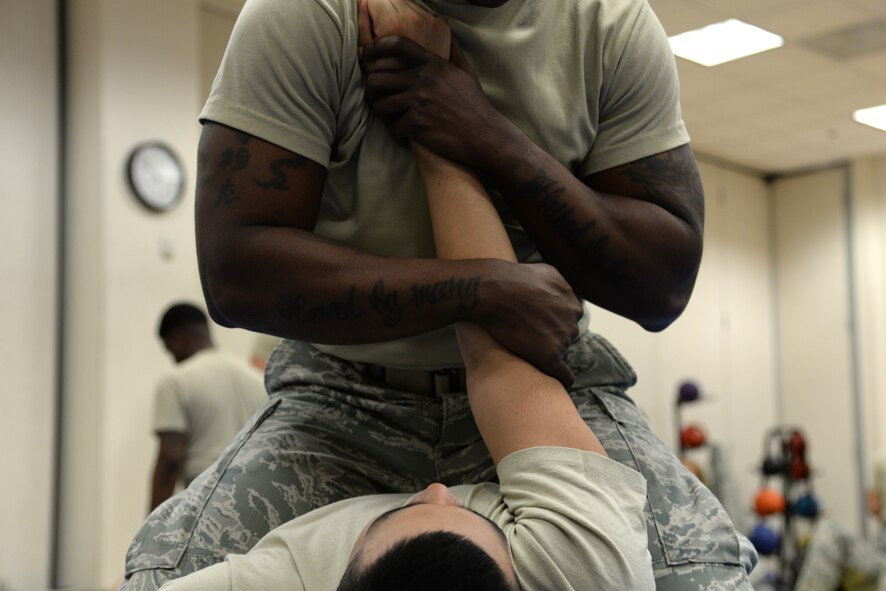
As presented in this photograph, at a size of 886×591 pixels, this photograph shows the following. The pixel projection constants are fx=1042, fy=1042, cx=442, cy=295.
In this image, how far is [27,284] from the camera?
489cm

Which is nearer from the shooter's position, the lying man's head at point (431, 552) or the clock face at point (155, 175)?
the lying man's head at point (431, 552)

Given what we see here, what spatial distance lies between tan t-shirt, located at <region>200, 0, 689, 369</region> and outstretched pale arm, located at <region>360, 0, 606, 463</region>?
0.04 m

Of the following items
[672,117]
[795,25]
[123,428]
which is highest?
[795,25]

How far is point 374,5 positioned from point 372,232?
0.83 ft

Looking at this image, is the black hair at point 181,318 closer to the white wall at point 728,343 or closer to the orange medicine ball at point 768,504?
the white wall at point 728,343

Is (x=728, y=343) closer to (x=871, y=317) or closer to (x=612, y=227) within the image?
(x=871, y=317)

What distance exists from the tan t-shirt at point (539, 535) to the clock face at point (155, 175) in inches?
168

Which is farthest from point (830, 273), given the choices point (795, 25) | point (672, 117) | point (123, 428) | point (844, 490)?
point (672, 117)

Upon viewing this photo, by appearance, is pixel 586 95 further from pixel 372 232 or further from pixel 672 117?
pixel 372 232

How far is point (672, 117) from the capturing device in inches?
49.6

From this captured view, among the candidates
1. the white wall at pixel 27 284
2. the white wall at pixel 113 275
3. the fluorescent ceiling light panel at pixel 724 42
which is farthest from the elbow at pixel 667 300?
the white wall at pixel 27 284

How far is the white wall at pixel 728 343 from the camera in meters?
Result: 8.00

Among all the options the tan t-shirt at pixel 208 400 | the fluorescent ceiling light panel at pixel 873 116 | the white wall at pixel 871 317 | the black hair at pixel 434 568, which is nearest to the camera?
the black hair at pixel 434 568

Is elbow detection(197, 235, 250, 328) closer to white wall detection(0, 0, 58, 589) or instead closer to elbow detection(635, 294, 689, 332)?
elbow detection(635, 294, 689, 332)
